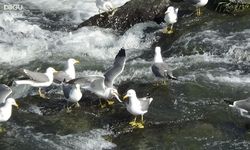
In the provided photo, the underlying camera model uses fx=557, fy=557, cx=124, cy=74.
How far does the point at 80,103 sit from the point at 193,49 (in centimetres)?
325

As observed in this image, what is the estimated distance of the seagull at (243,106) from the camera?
886 centimetres

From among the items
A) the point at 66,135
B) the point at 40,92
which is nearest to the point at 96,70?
the point at 40,92

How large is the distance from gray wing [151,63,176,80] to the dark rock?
3.72m

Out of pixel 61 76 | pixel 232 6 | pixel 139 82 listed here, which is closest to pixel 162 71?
pixel 139 82

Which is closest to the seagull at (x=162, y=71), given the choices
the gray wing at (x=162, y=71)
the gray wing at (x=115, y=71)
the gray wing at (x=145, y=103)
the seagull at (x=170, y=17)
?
the gray wing at (x=162, y=71)

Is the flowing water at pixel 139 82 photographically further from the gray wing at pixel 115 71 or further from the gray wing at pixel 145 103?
the gray wing at pixel 115 71

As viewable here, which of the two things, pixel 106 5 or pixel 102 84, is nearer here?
pixel 102 84

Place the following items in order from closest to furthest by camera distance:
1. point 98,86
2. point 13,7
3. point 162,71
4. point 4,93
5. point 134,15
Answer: point 4,93
point 98,86
point 162,71
point 134,15
point 13,7

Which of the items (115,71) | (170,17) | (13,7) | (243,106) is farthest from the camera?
(13,7)

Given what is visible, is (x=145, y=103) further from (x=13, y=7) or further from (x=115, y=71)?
(x=13, y=7)

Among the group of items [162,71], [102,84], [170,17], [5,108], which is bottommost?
[5,108]

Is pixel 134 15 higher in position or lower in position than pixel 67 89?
higher

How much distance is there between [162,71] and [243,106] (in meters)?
2.04

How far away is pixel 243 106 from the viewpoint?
8883 mm
